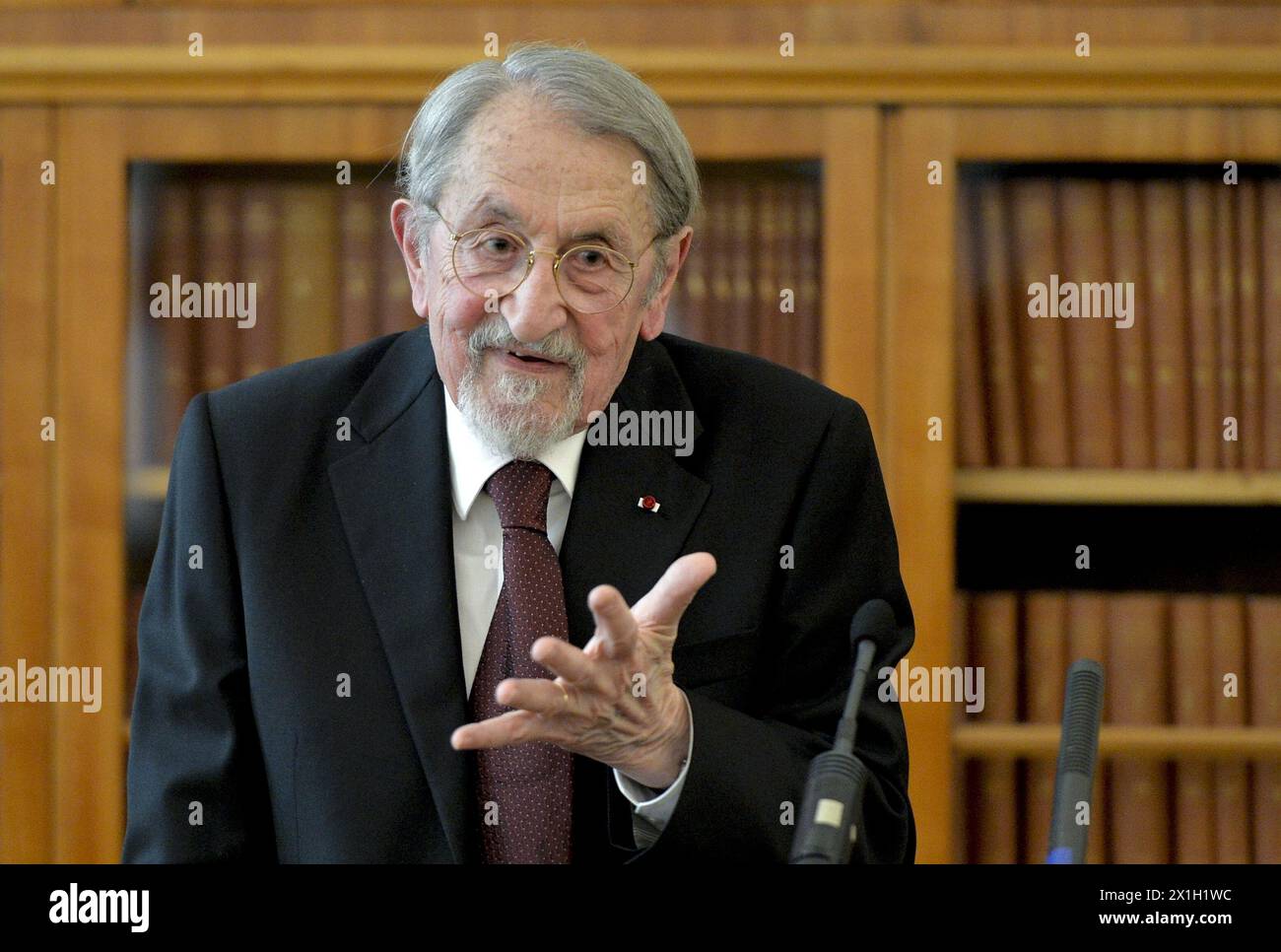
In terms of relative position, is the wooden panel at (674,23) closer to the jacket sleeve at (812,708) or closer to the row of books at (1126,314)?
the row of books at (1126,314)

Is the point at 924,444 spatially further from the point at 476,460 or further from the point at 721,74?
the point at 476,460

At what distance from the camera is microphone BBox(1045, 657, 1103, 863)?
34.7 inches

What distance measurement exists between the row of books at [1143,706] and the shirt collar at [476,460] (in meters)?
0.98

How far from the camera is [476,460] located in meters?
1.39

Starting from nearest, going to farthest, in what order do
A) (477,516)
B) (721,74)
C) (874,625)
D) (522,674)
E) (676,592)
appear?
(874,625) → (676,592) → (522,674) → (477,516) → (721,74)

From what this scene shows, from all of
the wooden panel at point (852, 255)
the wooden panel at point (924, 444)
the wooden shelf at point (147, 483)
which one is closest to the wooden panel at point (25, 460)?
the wooden shelf at point (147, 483)

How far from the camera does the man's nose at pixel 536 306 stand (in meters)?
1.29

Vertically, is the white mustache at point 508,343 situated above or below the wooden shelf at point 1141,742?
above

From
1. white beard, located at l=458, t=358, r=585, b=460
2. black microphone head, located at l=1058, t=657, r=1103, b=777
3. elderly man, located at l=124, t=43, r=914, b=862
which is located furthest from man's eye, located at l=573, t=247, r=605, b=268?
black microphone head, located at l=1058, t=657, r=1103, b=777

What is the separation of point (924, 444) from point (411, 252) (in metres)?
0.97

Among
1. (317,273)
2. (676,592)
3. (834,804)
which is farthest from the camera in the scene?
(317,273)

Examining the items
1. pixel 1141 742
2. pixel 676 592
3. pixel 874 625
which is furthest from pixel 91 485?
pixel 1141 742
